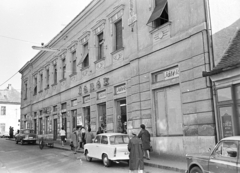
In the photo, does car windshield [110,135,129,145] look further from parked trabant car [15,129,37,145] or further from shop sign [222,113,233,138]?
parked trabant car [15,129,37,145]

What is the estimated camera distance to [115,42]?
19016 mm

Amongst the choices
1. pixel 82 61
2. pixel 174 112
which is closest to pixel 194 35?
pixel 174 112

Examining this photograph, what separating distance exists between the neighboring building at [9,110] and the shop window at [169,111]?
188ft

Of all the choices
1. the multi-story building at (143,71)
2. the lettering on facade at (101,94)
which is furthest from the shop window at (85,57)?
the lettering on facade at (101,94)

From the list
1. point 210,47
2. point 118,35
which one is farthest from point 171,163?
point 118,35

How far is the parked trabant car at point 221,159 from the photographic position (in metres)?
6.41

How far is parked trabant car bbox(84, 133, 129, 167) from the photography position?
1152 cm

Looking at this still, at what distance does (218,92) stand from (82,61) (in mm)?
13766

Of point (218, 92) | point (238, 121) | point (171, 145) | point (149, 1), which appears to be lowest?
point (171, 145)

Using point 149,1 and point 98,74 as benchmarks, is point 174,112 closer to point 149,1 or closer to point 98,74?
point 149,1

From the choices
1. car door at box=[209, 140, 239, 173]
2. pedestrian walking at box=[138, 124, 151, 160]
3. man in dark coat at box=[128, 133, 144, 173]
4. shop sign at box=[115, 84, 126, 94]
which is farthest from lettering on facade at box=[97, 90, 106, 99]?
car door at box=[209, 140, 239, 173]

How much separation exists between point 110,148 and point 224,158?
19.4 feet

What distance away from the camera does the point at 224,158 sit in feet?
22.1

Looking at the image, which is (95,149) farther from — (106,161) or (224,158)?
(224,158)
